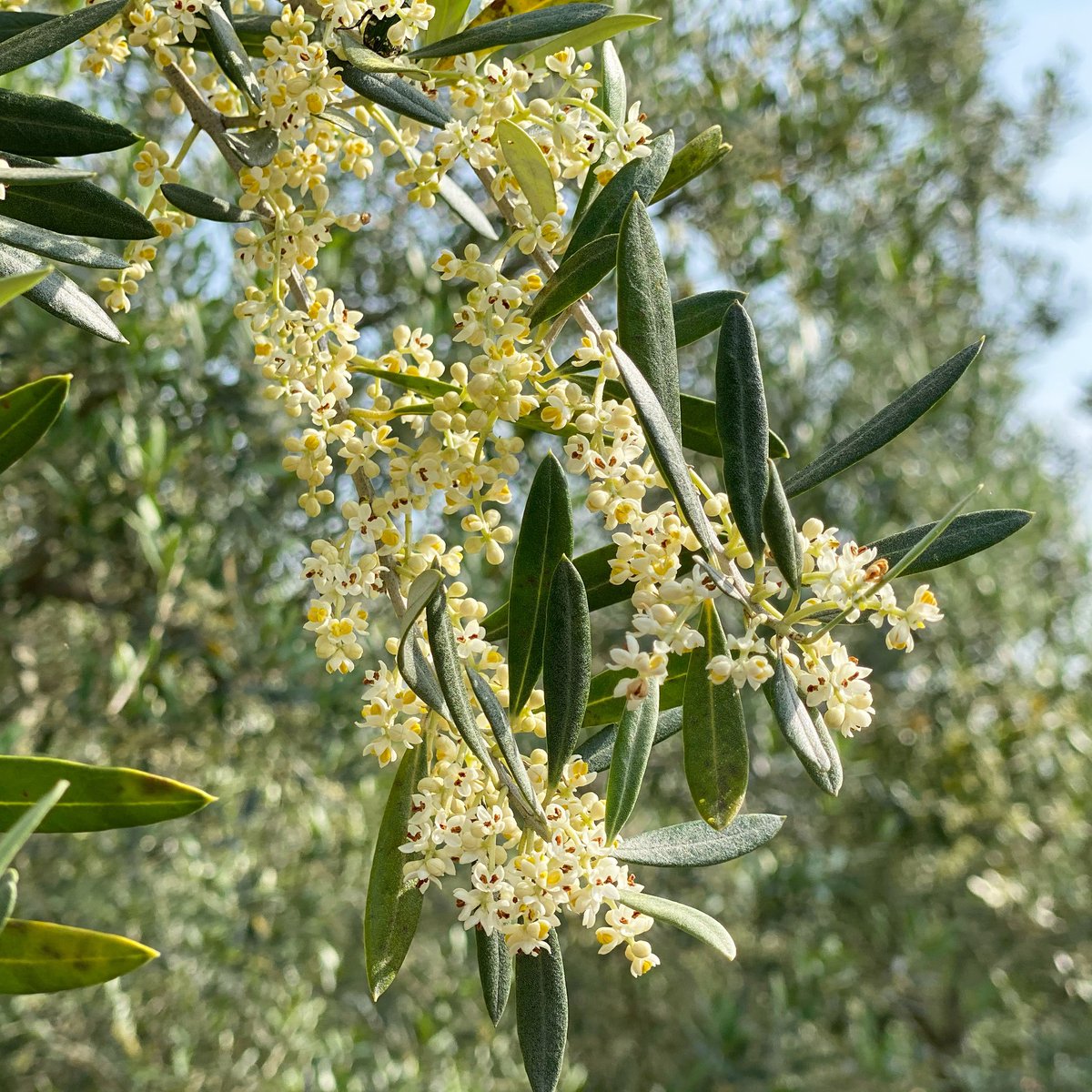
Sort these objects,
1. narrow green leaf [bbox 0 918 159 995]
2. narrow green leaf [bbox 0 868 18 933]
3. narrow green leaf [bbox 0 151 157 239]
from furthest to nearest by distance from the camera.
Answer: narrow green leaf [bbox 0 151 157 239] → narrow green leaf [bbox 0 918 159 995] → narrow green leaf [bbox 0 868 18 933]

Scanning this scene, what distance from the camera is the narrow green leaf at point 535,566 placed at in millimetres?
804

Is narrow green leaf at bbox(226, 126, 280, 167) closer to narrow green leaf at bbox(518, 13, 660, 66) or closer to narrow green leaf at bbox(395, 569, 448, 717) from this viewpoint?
narrow green leaf at bbox(518, 13, 660, 66)

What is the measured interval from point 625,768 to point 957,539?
30cm

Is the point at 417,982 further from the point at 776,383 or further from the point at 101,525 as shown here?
the point at 776,383

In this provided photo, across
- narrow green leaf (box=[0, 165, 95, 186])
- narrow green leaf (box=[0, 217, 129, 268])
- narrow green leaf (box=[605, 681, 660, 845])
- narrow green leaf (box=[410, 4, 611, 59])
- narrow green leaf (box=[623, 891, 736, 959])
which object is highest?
narrow green leaf (box=[410, 4, 611, 59])

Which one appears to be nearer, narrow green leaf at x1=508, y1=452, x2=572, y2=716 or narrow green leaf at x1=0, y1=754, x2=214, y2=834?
Answer: narrow green leaf at x1=0, y1=754, x2=214, y2=834

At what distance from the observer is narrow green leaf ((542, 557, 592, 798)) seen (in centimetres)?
75

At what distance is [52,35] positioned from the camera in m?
0.77

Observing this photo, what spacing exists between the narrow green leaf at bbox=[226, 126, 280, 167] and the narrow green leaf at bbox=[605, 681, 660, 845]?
52cm

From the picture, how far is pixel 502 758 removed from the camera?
0.77 metres

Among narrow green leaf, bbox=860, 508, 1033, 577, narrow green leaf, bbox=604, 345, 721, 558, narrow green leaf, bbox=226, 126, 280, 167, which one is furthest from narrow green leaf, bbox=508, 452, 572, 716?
narrow green leaf, bbox=226, 126, 280, 167

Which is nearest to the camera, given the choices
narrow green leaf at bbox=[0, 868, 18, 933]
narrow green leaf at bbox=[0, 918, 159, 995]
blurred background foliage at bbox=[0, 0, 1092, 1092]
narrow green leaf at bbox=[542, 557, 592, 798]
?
narrow green leaf at bbox=[0, 868, 18, 933]

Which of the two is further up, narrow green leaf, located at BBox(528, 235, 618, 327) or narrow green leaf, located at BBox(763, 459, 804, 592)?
narrow green leaf, located at BBox(528, 235, 618, 327)

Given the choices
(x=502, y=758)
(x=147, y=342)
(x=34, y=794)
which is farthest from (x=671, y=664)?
(x=147, y=342)
